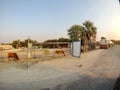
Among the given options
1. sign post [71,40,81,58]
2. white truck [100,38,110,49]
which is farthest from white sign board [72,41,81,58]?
white truck [100,38,110,49]

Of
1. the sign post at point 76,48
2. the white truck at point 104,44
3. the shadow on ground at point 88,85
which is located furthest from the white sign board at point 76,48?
the white truck at point 104,44

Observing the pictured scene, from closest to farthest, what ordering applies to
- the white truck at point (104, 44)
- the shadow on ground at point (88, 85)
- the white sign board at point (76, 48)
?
1. the shadow on ground at point (88, 85)
2. the white sign board at point (76, 48)
3. the white truck at point (104, 44)

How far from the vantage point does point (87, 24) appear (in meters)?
50.6

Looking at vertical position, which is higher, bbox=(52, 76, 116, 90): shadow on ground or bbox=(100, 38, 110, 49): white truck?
bbox=(100, 38, 110, 49): white truck

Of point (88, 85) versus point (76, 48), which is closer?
point (88, 85)

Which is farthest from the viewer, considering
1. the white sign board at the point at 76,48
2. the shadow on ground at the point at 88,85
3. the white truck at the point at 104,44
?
the white truck at the point at 104,44

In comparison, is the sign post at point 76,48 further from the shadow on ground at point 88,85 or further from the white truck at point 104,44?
the white truck at point 104,44

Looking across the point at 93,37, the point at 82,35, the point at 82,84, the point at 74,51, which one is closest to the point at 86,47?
the point at 82,35

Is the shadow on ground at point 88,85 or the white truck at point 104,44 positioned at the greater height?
the white truck at point 104,44

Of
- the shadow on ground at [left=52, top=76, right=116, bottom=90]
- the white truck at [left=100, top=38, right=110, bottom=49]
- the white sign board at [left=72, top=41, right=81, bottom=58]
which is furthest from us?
the white truck at [left=100, top=38, right=110, bottom=49]

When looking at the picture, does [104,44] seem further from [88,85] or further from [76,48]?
[88,85]

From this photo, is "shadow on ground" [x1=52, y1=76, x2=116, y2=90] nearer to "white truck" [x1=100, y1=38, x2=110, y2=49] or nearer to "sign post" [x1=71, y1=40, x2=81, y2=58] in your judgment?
"sign post" [x1=71, y1=40, x2=81, y2=58]

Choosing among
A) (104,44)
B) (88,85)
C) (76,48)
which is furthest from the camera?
(104,44)

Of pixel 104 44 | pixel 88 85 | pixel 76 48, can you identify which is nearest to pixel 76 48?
pixel 76 48
